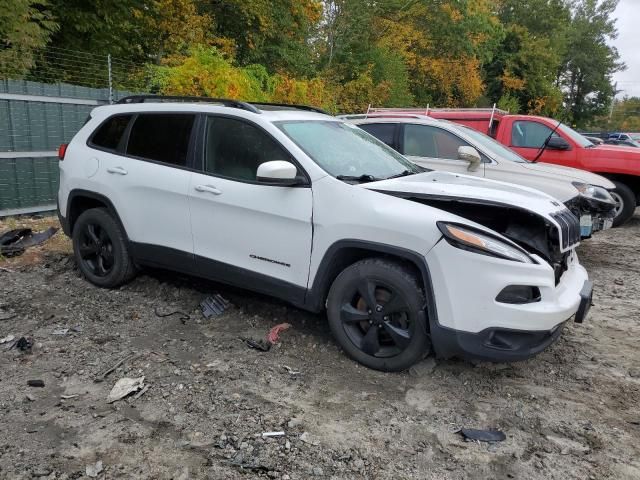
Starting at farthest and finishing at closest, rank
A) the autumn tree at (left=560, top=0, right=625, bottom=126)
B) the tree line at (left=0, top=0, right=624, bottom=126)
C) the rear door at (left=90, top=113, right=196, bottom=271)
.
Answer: the autumn tree at (left=560, top=0, right=625, bottom=126), the tree line at (left=0, top=0, right=624, bottom=126), the rear door at (left=90, top=113, right=196, bottom=271)

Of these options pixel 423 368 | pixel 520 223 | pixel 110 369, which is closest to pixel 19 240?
pixel 110 369

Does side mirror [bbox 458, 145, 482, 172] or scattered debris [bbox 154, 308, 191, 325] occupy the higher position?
side mirror [bbox 458, 145, 482, 172]

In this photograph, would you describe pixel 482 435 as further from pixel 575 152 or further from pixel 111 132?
pixel 575 152

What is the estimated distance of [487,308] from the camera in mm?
3076

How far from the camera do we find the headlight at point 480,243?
122 inches

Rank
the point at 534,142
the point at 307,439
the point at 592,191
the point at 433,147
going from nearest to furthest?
the point at 307,439 < the point at 592,191 < the point at 433,147 < the point at 534,142

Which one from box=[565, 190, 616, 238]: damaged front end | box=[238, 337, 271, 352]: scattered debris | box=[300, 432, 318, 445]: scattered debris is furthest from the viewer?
box=[565, 190, 616, 238]: damaged front end

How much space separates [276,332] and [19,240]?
Result: 384 cm

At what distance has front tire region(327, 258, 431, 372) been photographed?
3.32m

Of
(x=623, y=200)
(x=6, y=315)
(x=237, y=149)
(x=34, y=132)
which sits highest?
(x=237, y=149)

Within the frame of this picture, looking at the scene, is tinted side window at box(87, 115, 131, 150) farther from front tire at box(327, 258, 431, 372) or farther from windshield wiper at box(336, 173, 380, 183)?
front tire at box(327, 258, 431, 372)

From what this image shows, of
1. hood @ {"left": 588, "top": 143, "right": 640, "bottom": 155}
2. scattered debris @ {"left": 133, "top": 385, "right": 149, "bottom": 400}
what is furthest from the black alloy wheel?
hood @ {"left": 588, "top": 143, "right": 640, "bottom": 155}

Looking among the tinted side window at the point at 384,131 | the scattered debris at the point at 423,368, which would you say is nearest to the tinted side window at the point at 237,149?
the scattered debris at the point at 423,368

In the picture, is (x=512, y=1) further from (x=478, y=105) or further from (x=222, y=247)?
(x=222, y=247)
